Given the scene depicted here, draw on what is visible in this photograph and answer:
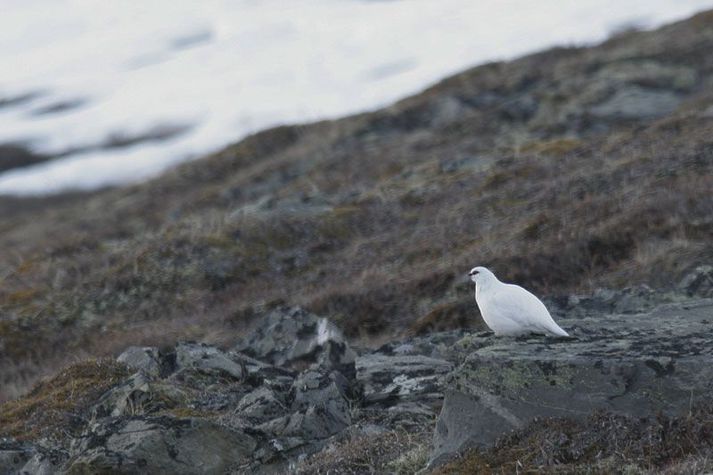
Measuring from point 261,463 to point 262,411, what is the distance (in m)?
0.98

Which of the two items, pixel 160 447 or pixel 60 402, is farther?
pixel 60 402

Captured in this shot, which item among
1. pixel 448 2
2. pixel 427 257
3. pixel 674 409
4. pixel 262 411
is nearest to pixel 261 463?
pixel 262 411

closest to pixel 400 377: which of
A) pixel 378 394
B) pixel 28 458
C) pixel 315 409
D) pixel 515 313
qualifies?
pixel 378 394

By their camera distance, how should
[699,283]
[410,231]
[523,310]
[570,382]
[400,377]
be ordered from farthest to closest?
[410,231], [699,283], [400,377], [523,310], [570,382]

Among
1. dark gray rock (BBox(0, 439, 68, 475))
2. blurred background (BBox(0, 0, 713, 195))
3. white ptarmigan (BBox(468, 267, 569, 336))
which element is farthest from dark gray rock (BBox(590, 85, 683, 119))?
dark gray rock (BBox(0, 439, 68, 475))

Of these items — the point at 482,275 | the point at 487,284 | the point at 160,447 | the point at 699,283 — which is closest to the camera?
the point at 160,447

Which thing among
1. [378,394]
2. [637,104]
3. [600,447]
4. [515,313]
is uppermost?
[637,104]

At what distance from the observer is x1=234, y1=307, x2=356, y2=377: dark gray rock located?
13.0 meters

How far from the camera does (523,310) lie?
29.6ft

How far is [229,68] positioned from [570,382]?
6393 cm

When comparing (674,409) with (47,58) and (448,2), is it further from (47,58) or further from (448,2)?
(47,58)

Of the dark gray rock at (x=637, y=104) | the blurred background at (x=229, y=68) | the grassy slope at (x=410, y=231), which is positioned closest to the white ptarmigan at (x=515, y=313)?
the grassy slope at (x=410, y=231)

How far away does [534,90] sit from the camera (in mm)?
34062

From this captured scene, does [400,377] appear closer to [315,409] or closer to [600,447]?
[315,409]
